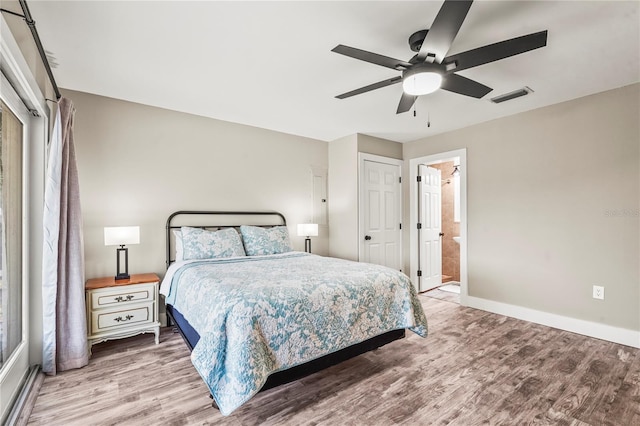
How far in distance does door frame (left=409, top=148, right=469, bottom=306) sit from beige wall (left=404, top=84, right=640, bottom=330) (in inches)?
3.1

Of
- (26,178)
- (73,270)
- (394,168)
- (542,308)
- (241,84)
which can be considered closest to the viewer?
(26,178)

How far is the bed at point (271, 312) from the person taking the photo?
5.96 ft

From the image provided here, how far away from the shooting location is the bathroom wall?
233 inches

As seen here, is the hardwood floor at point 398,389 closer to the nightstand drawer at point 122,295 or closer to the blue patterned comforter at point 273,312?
the blue patterned comforter at point 273,312

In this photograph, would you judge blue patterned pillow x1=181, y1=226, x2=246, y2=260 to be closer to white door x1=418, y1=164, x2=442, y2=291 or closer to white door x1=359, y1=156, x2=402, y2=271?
white door x1=359, y1=156, x2=402, y2=271

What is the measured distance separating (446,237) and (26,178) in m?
6.02

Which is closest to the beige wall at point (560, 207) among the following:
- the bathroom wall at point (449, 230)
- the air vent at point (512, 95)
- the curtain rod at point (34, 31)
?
the air vent at point (512, 95)

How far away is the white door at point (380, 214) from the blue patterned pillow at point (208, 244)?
1.96m

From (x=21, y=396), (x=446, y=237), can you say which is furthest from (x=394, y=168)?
(x=21, y=396)

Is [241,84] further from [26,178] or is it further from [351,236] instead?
[351,236]

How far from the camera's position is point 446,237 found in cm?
604

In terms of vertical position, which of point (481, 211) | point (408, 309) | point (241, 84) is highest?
point (241, 84)

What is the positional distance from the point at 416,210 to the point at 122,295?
417 centimetres

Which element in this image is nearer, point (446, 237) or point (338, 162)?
point (338, 162)
